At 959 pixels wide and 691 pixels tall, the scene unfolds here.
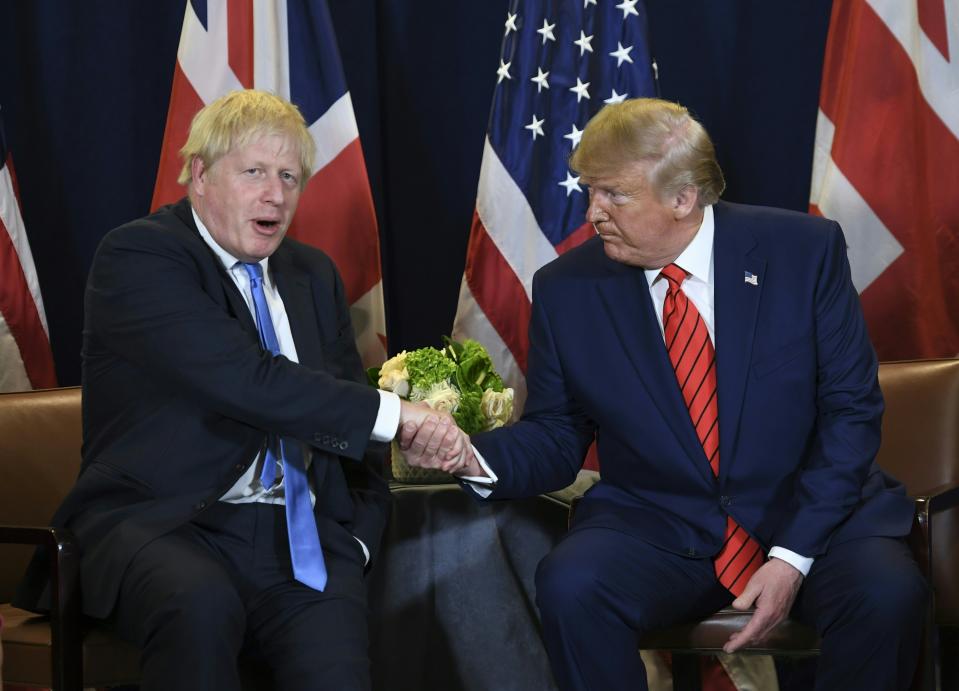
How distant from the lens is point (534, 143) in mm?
4004

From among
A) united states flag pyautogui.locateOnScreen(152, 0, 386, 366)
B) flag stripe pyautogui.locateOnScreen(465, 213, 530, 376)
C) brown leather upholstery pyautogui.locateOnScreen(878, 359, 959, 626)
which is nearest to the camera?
brown leather upholstery pyautogui.locateOnScreen(878, 359, 959, 626)

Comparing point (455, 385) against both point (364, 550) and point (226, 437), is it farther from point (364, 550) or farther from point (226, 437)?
point (226, 437)

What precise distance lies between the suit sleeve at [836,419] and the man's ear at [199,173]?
56.6 inches

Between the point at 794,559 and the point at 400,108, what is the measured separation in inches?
99.1

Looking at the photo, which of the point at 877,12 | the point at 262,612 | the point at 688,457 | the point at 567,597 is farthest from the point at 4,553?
the point at 877,12

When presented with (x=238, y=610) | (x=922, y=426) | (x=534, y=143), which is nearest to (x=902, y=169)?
(x=922, y=426)

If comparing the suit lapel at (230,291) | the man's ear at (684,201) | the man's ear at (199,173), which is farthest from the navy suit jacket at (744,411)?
the man's ear at (199,173)

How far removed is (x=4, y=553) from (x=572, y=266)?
1.58 meters

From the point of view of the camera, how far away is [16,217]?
151 inches

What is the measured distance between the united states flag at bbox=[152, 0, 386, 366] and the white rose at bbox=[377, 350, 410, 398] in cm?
74

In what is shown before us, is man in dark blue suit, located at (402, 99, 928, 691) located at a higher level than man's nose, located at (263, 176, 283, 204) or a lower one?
lower

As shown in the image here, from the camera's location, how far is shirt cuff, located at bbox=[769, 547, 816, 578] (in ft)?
8.78

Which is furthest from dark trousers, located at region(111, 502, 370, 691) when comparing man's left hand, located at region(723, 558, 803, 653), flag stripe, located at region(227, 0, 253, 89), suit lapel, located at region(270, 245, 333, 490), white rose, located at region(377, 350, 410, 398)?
flag stripe, located at region(227, 0, 253, 89)

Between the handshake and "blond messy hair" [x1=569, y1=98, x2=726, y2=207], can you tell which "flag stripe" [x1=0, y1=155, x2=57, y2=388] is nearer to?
the handshake
